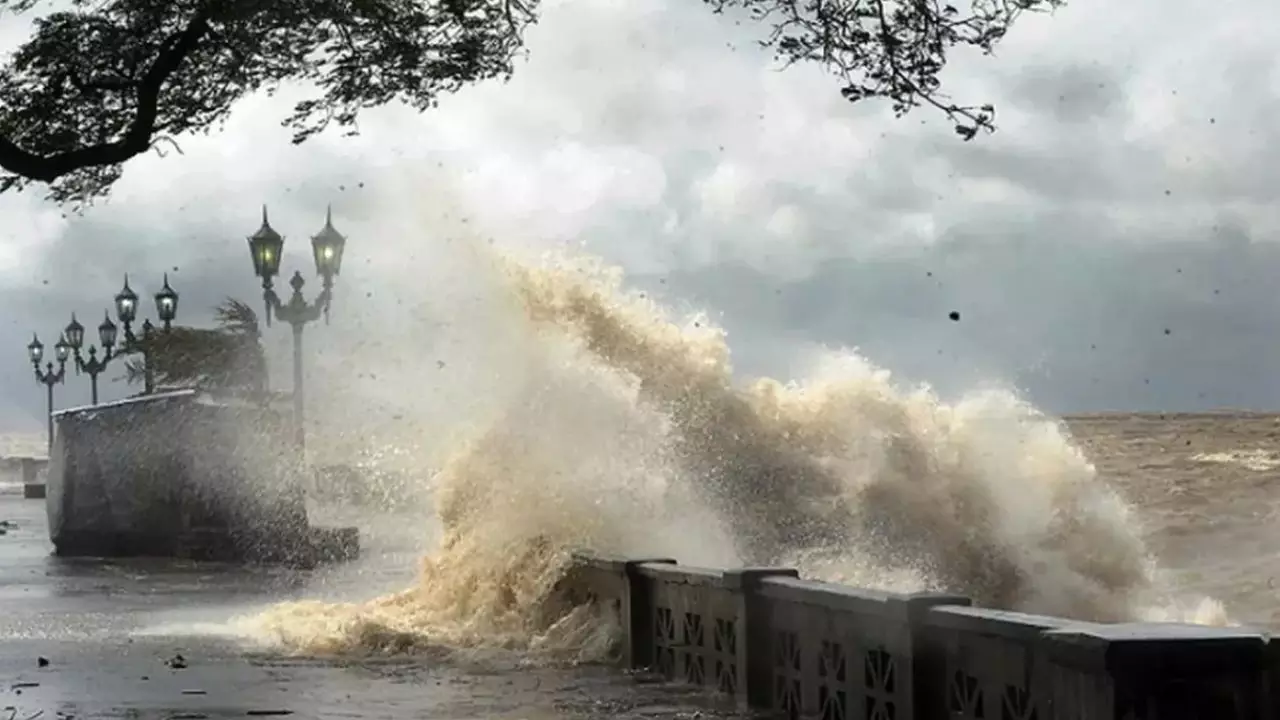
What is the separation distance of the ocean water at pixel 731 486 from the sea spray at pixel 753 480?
1.1 inches

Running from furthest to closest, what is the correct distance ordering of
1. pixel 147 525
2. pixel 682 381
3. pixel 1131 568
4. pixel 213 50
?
pixel 147 525, pixel 1131 568, pixel 682 381, pixel 213 50

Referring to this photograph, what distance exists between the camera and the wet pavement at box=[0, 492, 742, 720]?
37.3 feet

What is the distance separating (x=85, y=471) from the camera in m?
28.9

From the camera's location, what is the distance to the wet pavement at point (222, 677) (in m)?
11.4

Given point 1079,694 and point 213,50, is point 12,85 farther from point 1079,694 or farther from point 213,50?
point 1079,694

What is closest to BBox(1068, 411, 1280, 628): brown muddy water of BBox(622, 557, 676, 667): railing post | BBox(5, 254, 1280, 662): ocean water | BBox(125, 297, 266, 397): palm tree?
BBox(5, 254, 1280, 662): ocean water

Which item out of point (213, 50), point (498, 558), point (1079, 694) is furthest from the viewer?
point (498, 558)

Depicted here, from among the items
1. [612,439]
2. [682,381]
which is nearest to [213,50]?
[612,439]

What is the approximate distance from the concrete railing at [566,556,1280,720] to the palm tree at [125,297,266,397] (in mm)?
38577

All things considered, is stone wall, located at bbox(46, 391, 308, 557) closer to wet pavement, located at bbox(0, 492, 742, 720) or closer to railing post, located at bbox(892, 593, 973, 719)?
wet pavement, located at bbox(0, 492, 742, 720)

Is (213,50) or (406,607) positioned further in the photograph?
(406,607)

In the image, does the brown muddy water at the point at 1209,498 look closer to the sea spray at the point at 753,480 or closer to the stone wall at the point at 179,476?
the sea spray at the point at 753,480

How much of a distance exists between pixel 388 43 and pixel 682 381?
1196 cm

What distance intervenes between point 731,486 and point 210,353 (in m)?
42.1
